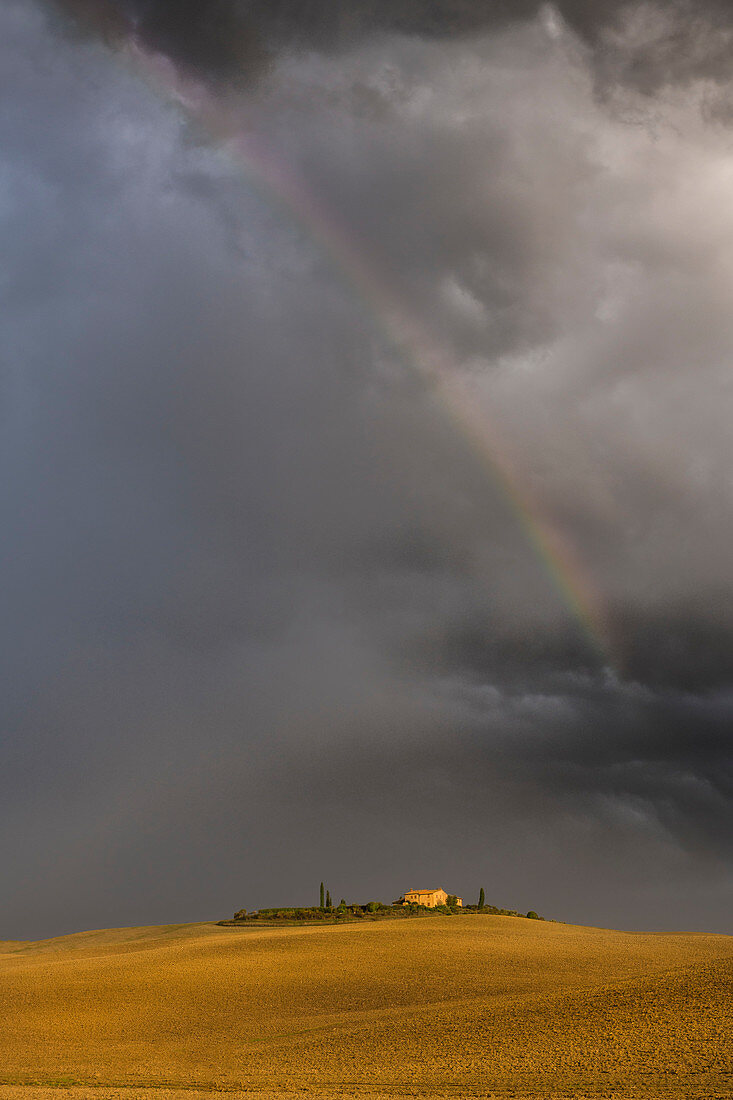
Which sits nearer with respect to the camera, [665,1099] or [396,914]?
[665,1099]

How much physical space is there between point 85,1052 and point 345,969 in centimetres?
1950

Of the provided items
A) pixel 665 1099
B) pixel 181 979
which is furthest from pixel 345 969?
pixel 665 1099

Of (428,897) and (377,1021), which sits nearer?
(377,1021)

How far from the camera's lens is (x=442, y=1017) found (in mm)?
36625

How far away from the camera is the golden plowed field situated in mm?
26734

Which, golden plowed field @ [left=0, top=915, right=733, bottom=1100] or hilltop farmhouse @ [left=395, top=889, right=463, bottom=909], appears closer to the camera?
golden plowed field @ [left=0, top=915, right=733, bottom=1100]

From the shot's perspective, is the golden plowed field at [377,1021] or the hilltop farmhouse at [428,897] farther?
the hilltop farmhouse at [428,897]

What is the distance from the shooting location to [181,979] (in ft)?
172

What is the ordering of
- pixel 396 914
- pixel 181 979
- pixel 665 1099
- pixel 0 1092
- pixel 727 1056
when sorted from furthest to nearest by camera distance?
pixel 396 914 < pixel 181 979 < pixel 0 1092 < pixel 727 1056 < pixel 665 1099

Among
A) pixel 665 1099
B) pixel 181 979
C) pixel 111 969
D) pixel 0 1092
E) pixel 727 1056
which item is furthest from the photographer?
pixel 111 969

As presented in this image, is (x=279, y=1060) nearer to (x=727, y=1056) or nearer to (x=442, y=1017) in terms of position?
(x=442, y=1017)

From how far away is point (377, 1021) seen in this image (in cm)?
3791

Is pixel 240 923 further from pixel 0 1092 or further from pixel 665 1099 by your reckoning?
pixel 665 1099

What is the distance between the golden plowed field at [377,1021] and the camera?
26.7 meters
